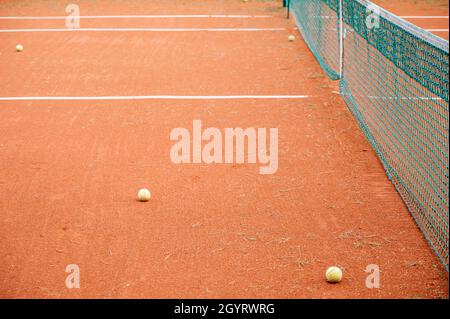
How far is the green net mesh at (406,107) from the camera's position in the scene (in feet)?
20.6

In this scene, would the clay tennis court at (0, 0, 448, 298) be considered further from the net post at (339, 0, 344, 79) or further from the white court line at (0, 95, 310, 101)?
the net post at (339, 0, 344, 79)

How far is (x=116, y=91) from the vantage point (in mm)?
10633

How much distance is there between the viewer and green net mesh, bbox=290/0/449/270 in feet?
20.6

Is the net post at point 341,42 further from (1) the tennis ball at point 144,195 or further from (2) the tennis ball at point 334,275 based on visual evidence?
(2) the tennis ball at point 334,275

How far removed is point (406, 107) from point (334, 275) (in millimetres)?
3860

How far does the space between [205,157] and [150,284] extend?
284 cm

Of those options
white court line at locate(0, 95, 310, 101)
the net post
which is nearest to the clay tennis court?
white court line at locate(0, 95, 310, 101)

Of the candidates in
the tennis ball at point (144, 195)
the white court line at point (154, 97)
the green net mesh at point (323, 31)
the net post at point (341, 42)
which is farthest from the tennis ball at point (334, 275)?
the green net mesh at point (323, 31)

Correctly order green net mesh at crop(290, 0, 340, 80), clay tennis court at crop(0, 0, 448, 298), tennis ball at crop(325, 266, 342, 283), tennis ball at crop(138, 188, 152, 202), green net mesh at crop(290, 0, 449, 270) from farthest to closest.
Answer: green net mesh at crop(290, 0, 340, 80)
tennis ball at crop(138, 188, 152, 202)
green net mesh at crop(290, 0, 449, 270)
clay tennis court at crop(0, 0, 448, 298)
tennis ball at crop(325, 266, 342, 283)

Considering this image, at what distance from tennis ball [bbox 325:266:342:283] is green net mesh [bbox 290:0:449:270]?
92 cm

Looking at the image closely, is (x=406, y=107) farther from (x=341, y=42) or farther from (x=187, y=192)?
(x=187, y=192)

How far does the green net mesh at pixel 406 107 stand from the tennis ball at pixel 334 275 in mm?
924

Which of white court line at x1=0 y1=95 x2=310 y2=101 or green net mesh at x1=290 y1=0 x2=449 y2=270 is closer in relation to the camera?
green net mesh at x1=290 y1=0 x2=449 y2=270
